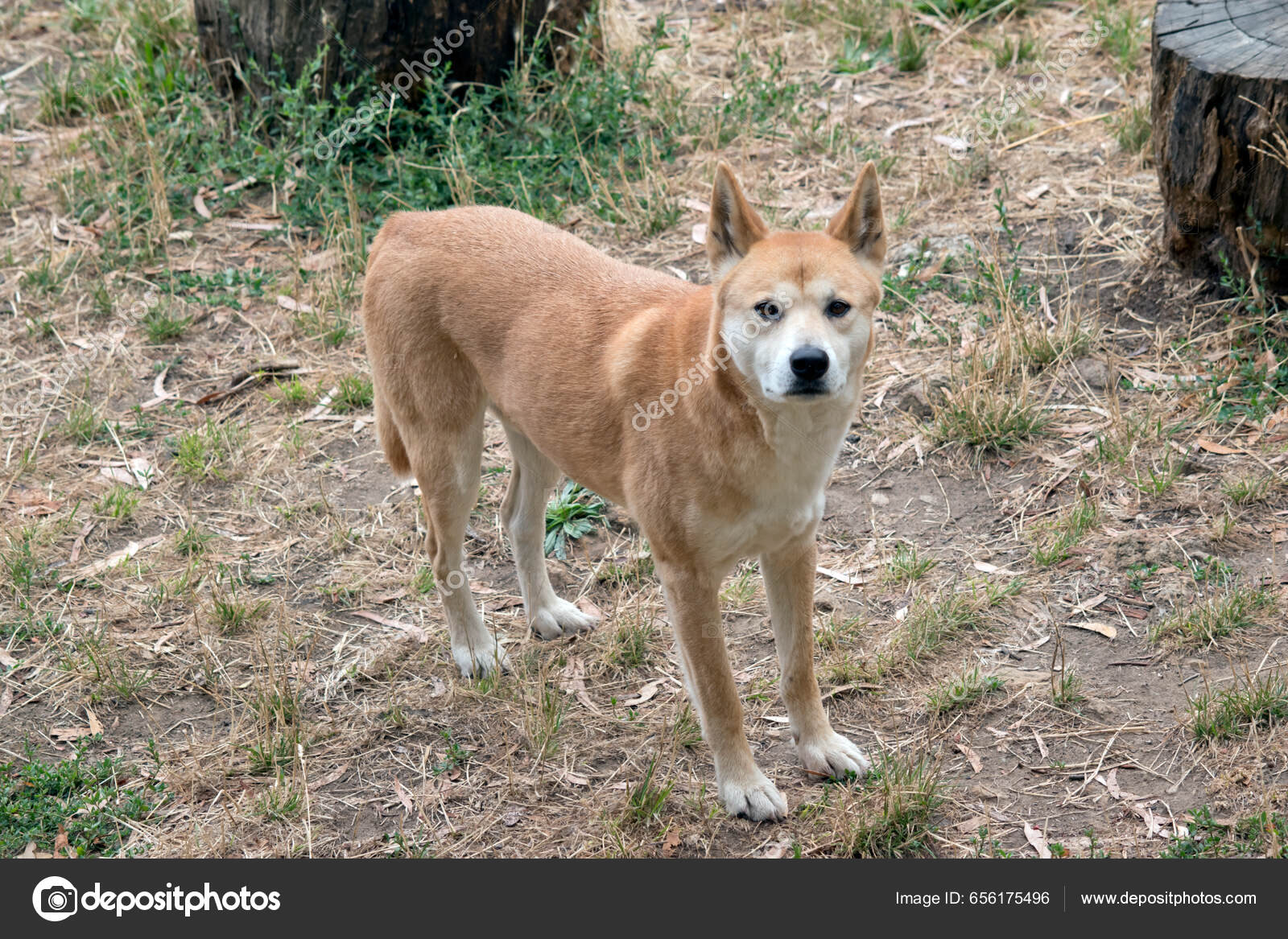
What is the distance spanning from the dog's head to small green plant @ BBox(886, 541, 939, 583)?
1490 mm

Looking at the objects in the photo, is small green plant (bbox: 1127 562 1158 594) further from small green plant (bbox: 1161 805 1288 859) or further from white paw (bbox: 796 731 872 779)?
white paw (bbox: 796 731 872 779)

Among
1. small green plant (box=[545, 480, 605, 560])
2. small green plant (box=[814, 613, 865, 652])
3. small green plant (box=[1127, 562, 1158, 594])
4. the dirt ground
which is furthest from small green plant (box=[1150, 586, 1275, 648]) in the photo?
small green plant (box=[545, 480, 605, 560])

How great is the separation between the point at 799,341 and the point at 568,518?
2.31 meters

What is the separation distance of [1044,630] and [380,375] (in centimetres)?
264

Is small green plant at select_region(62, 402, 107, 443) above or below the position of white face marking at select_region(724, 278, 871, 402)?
below

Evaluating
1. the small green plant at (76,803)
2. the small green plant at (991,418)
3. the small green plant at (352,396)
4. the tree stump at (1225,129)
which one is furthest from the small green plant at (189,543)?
the tree stump at (1225,129)

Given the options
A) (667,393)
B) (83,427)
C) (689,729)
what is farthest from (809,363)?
(83,427)

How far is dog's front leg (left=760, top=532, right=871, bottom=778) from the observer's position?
3820 mm

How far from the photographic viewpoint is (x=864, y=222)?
11.6ft

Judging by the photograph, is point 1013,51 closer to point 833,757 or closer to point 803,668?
point 803,668

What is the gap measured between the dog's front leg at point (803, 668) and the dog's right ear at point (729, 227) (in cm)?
94

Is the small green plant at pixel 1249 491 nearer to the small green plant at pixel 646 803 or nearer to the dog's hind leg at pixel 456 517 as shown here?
the small green plant at pixel 646 803

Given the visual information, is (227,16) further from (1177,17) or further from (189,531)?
(1177,17)

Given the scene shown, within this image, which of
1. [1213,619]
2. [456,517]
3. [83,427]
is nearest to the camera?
[1213,619]
